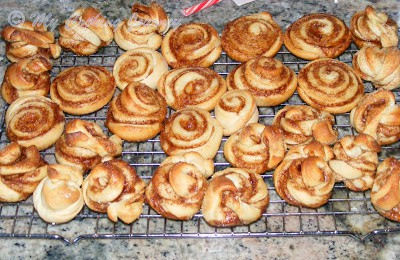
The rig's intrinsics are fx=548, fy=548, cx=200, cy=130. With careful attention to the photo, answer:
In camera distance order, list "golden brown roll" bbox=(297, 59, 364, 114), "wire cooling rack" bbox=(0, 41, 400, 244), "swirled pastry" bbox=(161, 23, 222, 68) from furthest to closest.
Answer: "swirled pastry" bbox=(161, 23, 222, 68) < "golden brown roll" bbox=(297, 59, 364, 114) < "wire cooling rack" bbox=(0, 41, 400, 244)

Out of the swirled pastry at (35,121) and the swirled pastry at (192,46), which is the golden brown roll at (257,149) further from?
the swirled pastry at (35,121)

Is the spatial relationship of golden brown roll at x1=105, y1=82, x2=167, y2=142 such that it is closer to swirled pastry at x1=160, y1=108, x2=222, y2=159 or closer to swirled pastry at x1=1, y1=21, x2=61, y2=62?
swirled pastry at x1=160, y1=108, x2=222, y2=159

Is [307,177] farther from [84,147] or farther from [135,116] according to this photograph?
[84,147]

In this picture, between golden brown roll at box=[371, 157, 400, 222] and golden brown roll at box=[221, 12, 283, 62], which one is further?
golden brown roll at box=[221, 12, 283, 62]

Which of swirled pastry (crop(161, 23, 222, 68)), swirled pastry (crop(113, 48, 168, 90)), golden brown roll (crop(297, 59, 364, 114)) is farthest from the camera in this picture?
swirled pastry (crop(161, 23, 222, 68))

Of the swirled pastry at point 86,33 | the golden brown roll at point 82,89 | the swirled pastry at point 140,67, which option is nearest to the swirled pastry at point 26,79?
the golden brown roll at point 82,89

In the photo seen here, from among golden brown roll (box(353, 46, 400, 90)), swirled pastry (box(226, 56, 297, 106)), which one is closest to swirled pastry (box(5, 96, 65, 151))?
swirled pastry (box(226, 56, 297, 106))

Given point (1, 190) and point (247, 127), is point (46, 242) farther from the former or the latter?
point (247, 127)
